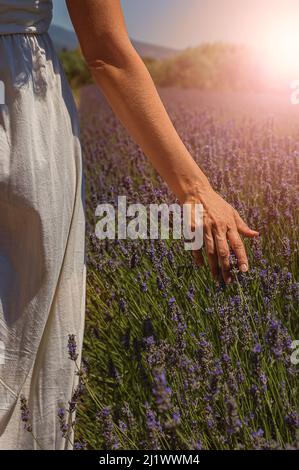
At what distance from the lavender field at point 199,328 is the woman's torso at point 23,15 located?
79 centimetres

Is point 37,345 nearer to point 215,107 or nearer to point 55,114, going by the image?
point 55,114

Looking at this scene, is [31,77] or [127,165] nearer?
[31,77]

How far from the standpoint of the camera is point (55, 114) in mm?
1815

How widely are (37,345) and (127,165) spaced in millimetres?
2358

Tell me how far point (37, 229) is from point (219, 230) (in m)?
0.43

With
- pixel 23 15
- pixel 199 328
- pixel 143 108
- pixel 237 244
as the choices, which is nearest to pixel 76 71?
pixel 199 328

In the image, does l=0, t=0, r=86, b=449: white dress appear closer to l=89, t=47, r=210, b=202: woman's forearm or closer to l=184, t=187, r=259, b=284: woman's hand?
l=89, t=47, r=210, b=202: woman's forearm

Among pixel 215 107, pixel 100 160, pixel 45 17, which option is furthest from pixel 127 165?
pixel 45 17

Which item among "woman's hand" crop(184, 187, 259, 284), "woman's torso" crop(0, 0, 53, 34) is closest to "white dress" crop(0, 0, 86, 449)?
"woman's torso" crop(0, 0, 53, 34)

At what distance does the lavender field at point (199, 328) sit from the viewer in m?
1.81

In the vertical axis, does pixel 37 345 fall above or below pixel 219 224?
below

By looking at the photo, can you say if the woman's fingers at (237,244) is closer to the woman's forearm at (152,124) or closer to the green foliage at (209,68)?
the woman's forearm at (152,124)

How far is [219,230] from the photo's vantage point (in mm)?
1668

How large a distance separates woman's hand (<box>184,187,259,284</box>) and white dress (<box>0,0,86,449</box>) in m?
0.33
